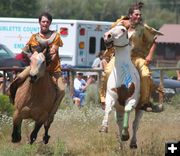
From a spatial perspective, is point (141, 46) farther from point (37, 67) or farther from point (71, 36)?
point (71, 36)

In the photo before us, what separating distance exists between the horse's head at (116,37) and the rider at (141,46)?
47 cm

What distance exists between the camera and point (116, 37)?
10.6 metres

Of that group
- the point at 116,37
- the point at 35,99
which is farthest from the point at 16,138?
the point at 116,37

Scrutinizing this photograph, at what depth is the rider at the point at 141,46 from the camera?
1124 cm

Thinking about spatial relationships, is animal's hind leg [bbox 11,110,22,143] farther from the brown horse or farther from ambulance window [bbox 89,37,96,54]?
ambulance window [bbox 89,37,96,54]

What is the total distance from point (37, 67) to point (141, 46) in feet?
6.54

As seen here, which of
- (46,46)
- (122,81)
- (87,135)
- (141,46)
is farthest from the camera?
(87,135)

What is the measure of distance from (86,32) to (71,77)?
10.5 meters

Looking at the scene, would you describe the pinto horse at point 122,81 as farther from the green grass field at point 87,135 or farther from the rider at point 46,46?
the rider at point 46,46

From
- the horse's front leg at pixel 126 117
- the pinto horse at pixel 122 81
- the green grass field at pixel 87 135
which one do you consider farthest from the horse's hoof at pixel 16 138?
the horse's front leg at pixel 126 117

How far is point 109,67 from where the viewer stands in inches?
436

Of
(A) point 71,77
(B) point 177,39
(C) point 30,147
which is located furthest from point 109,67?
(B) point 177,39

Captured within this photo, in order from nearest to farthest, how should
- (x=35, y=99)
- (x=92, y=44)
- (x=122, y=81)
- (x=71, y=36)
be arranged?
(x=122, y=81) < (x=35, y=99) < (x=71, y=36) < (x=92, y=44)

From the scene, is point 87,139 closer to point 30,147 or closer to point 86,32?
point 30,147
